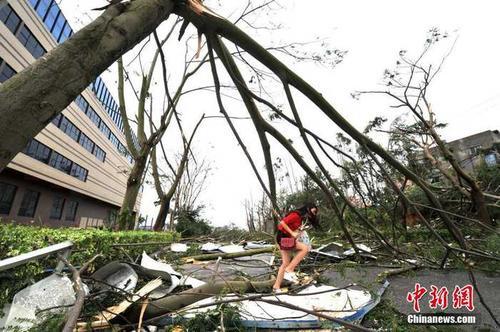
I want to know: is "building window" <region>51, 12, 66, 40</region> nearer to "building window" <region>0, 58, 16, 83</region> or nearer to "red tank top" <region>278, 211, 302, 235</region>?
"building window" <region>0, 58, 16, 83</region>

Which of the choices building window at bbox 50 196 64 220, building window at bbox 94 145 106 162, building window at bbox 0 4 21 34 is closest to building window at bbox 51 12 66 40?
building window at bbox 0 4 21 34

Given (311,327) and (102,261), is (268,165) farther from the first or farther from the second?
(102,261)

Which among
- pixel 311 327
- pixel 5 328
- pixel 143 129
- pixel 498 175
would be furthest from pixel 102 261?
pixel 498 175

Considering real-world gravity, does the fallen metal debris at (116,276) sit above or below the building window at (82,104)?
below

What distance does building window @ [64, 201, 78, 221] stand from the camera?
1168 inches

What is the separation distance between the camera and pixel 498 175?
10500 mm

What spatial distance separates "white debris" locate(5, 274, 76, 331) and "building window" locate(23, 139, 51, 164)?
72.7ft

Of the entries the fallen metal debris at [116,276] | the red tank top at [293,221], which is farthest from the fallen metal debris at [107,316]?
the red tank top at [293,221]

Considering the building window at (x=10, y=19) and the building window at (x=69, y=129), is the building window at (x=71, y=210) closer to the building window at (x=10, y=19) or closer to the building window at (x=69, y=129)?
the building window at (x=69, y=129)

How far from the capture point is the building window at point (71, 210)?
29656 mm

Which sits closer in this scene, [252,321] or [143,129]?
[252,321]

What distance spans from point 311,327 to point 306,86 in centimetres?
228

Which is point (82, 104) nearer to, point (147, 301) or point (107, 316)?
point (107, 316)

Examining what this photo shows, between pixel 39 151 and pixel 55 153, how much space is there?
2.75m
